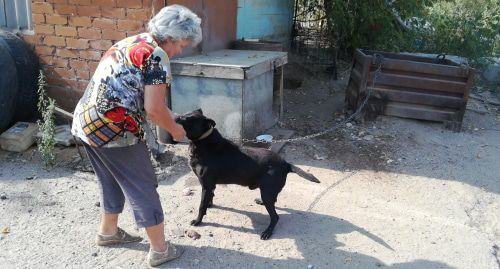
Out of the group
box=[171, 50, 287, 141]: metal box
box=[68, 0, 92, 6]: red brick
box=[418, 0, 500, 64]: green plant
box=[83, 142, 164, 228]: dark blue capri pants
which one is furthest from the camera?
box=[418, 0, 500, 64]: green plant

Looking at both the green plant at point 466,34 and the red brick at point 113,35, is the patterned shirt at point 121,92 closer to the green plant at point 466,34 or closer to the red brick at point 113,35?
the red brick at point 113,35

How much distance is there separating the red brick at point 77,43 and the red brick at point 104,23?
0.25 meters

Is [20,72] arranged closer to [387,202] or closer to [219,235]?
[219,235]

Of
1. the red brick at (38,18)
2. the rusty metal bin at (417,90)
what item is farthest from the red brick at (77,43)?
the rusty metal bin at (417,90)

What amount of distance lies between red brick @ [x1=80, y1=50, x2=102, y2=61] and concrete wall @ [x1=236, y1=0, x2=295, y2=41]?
2234 mm

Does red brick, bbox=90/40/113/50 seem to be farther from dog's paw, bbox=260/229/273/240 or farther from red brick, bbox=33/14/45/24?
dog's paw, bbox=260/229/273/240

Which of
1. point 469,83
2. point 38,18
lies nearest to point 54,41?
point 38,18

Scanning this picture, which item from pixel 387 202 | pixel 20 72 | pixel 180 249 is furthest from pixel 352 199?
pixel 20 72

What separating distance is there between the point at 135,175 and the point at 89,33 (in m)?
3.01

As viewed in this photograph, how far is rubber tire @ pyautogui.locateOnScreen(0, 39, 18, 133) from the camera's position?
487 cm

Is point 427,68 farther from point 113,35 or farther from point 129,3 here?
point 113,35

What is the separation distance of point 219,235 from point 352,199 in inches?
55.5

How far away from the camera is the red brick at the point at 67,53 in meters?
5.34

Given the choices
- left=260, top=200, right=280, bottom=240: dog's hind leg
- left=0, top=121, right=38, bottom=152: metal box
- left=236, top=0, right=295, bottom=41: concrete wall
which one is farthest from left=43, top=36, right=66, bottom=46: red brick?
left=260, top=200, right=280, bottom=240: dog's hind leg
